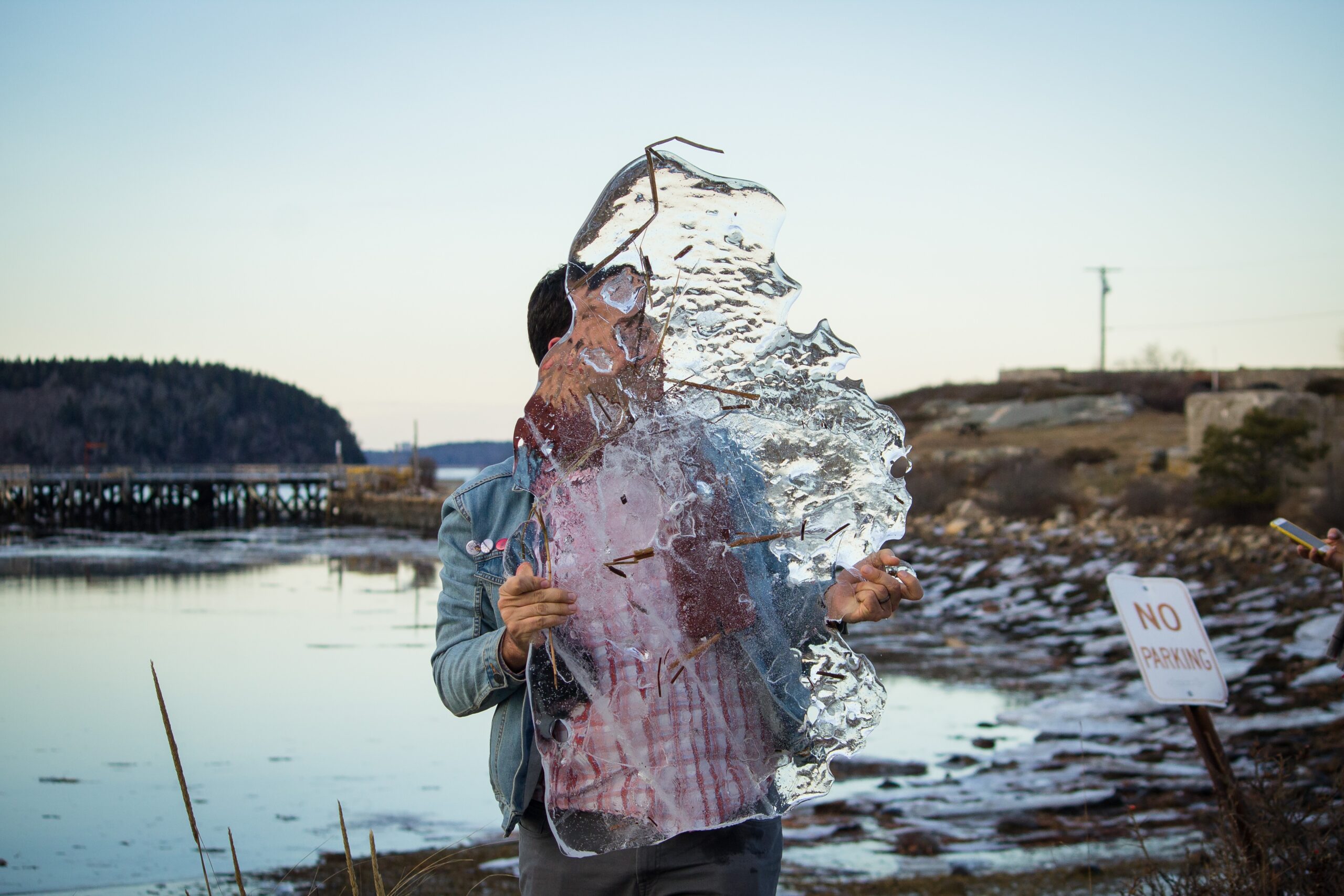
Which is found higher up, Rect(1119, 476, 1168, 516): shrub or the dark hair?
the dark hair

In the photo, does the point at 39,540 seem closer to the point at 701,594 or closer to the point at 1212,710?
the point at 1212,710

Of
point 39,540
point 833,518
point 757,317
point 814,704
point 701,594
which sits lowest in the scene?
point 39,540

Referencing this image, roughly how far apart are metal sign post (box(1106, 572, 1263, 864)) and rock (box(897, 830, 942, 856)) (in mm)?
2465

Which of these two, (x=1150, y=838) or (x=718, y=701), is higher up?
(x=718, y=701)

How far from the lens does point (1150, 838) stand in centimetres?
579

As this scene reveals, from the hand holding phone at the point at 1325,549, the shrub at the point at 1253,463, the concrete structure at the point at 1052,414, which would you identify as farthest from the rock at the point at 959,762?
the concrete structure at the point at 1052,414

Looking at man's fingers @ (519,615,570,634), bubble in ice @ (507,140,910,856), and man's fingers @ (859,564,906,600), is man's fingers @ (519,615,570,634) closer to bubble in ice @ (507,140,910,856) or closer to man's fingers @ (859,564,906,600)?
bubble in ice @ (507,140,910,856)

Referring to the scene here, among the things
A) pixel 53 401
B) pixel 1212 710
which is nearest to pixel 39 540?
pixel 1212 710

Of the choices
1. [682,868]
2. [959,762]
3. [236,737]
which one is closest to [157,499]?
[236,737]

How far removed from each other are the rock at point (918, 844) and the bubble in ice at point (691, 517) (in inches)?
176

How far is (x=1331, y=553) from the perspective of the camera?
8.64ft

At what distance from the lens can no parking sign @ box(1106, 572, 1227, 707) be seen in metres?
3.77

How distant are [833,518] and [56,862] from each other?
6.67 m

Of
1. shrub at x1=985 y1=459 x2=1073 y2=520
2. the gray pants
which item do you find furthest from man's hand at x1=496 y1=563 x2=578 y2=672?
shrub at x1=985 y1=459 x2=1073 y2=520
